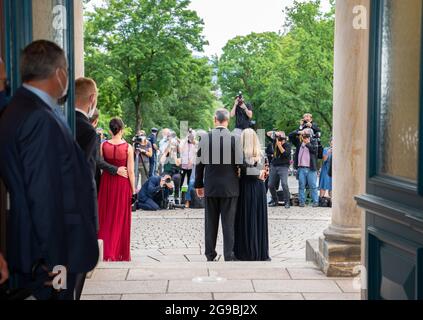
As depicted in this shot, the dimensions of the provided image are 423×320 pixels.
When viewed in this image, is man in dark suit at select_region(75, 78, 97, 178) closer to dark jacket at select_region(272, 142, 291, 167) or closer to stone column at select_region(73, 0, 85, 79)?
stone column at select_region(73, 0, 85, 79)

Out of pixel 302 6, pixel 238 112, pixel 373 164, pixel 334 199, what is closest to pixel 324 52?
pixel 302 6

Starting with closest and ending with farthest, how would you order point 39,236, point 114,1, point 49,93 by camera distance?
1. point 39,236
2. point 49,93
3. point 114,1

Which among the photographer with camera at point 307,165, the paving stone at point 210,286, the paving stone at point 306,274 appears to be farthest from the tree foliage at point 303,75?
the paving stone at point 210,286

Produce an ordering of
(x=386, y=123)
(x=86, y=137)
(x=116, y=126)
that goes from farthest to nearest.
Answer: (x=116, y=126) < (x=86, y=137) < (x=386, y=123)

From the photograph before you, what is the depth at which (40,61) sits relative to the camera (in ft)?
11.1

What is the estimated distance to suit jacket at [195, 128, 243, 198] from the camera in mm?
8445

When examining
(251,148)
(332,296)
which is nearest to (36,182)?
(332,296)

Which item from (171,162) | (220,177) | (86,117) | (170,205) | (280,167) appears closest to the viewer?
(86,117)

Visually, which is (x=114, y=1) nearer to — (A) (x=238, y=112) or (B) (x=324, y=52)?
(B) (x=324, y=52)

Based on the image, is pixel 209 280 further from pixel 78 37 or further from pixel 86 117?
pixel 78 37

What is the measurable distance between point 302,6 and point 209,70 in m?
7.23

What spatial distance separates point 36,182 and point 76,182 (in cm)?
23

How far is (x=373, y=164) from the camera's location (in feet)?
13.6

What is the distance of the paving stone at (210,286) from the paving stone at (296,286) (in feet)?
0.34
